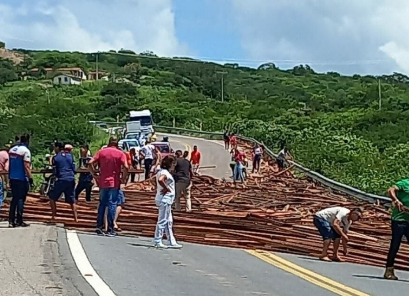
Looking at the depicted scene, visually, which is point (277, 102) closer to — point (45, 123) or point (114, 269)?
point (45, 123)

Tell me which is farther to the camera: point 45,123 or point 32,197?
point 45,123

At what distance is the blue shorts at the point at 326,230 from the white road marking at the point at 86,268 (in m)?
4.05

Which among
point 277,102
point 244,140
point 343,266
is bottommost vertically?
point 343,266

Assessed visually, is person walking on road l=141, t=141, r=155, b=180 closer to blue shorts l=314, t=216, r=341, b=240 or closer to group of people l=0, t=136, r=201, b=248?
group of people l=0, t=136, r=201, b=248

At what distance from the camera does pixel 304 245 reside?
15.5 meters

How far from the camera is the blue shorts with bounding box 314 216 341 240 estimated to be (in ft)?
48.2

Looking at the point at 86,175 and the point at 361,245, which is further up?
the point at 86,175

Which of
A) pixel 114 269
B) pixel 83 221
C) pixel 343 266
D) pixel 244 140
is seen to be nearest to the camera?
pixel 114 269

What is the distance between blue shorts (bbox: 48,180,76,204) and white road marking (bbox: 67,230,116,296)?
149cm

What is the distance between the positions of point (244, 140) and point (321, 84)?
309 ft

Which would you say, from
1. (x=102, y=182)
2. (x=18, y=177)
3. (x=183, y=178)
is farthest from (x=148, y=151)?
(x=102, y=182)

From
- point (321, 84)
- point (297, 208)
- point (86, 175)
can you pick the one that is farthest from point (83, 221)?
point (321, 84)

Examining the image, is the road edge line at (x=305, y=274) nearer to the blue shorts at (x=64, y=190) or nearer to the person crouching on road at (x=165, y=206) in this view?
the person crouching on road at (x=165, y=206)

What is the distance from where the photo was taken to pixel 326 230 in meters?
14.7
